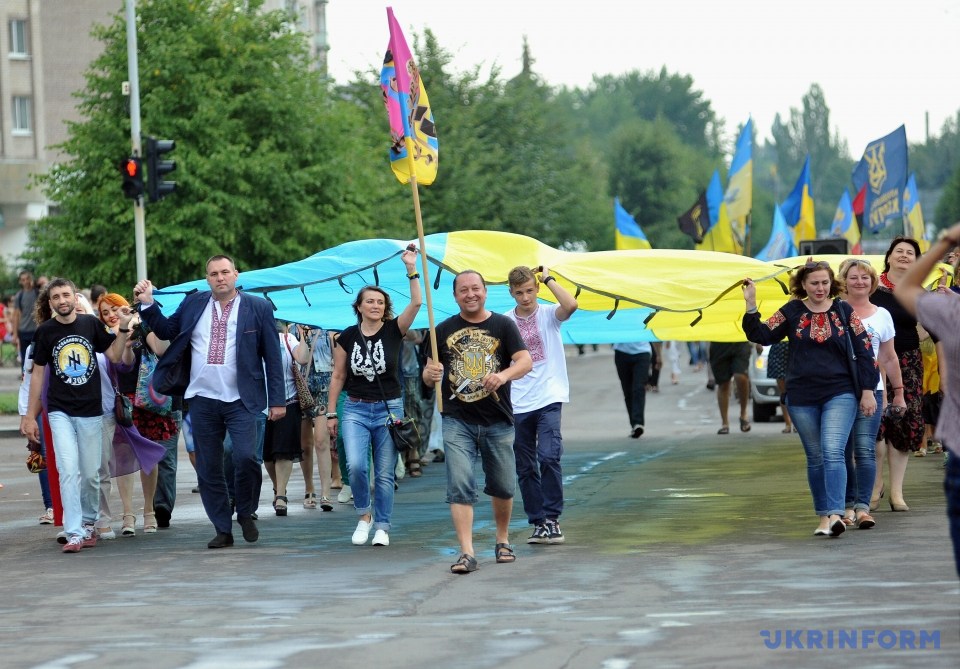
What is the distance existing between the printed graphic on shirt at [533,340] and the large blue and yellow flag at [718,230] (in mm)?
20135

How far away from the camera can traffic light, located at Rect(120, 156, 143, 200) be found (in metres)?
23.5

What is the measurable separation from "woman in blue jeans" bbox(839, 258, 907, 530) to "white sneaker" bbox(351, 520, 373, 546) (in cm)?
334

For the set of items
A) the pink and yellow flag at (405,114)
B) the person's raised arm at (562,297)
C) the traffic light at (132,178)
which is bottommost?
the person's raised arm at (562,297)

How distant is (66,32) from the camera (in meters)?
63.8

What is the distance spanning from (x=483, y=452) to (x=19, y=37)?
54.6m

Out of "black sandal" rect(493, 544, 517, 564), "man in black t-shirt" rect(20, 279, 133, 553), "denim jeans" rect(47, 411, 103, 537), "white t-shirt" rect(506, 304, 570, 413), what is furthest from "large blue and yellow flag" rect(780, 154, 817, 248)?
"black sandal" rect(493, 544, 517, 564)

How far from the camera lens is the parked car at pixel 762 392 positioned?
2414cm

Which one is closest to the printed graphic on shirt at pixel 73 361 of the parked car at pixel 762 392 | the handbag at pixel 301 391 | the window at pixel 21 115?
the handbag at pixel 301 391

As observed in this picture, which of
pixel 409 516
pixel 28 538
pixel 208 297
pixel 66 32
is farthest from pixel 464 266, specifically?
pixel 66 32

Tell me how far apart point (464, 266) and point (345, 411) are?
10.9 feet

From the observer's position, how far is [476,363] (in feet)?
32.5

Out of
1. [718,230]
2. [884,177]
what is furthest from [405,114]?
[718,230]

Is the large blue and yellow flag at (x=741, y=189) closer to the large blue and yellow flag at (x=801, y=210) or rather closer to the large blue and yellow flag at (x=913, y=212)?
the large blue and yellow flag at (x=801, y=210)
